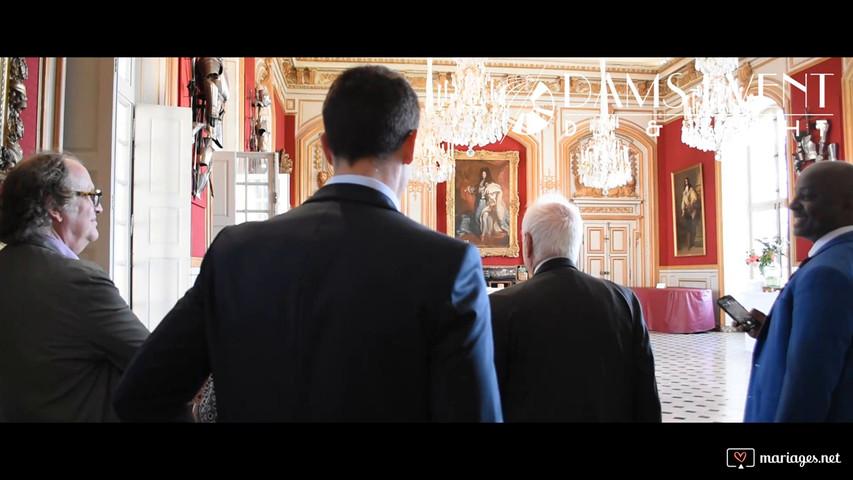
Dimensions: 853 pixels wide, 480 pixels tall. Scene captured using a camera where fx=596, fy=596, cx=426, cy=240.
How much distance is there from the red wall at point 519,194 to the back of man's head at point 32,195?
40.5 ft

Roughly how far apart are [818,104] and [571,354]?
10.4 meters

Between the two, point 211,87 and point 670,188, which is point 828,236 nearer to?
point 211,87

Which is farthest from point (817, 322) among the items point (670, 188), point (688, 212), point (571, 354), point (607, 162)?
point (670, 188)

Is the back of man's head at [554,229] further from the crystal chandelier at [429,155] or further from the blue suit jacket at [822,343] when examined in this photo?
the crystal chandelier at [429,155]

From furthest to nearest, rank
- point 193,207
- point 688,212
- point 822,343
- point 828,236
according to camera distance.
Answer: point 688,212 < point 193,207 < point 828,236 < point 822,343

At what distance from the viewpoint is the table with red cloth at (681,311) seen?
12109 millimetres

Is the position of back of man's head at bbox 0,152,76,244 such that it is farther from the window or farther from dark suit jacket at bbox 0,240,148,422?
the window

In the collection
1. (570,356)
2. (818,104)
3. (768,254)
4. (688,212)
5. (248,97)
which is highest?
(818,104)

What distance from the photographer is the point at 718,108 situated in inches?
281

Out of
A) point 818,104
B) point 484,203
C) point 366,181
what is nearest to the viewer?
point 366,181

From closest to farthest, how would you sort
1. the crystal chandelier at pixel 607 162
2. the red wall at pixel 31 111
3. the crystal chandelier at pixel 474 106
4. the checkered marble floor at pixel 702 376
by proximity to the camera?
the red wall at pixel 31 111 < the checkered marble floor at pixel 702 376 < the crystal chandelier at pixel 474 106 < the crystal chandelier at pixel 607 162

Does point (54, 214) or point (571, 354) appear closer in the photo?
point (54, 214)

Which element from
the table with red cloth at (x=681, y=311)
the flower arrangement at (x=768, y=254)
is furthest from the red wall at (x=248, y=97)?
the flower arrangement at (x=768, y=254)

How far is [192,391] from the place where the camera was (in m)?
1.20
